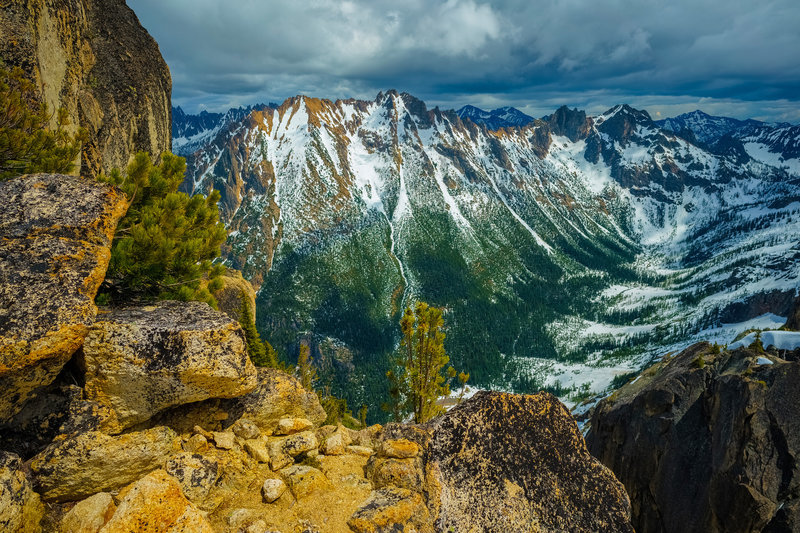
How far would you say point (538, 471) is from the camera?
10664 mm

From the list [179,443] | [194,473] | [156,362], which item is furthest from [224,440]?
[156,362]

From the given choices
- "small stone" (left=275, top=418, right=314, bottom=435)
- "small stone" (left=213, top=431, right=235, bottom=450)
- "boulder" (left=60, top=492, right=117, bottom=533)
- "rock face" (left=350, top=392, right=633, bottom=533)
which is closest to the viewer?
"boulder" (left=60, top=492, right=117, bottom=533)

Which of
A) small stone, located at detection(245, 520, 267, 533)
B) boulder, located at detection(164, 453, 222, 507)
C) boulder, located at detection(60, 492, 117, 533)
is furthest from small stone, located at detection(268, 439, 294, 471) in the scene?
boulder, located at detection(60, 492, 117, 533)

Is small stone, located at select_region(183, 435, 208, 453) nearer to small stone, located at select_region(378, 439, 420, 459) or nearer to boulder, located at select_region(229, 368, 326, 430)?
boulder, located at select_region(229, 368, 326, 430)

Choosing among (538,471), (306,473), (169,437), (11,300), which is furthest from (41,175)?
(538,471)

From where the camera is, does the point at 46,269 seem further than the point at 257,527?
Yes

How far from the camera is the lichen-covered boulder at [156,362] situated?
1006 centimetres

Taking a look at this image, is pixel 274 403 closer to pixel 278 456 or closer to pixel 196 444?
pixel 278 456

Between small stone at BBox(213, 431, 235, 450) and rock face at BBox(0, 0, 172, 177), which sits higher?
rock face at BBox(0, 0, 172, 177)

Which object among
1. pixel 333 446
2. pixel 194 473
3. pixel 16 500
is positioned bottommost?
pixel 333 446

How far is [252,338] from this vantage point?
132 feet

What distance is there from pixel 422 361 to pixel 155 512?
17.6m

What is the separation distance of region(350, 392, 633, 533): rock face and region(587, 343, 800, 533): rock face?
20060mm

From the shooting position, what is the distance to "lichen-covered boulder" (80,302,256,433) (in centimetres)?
1006
